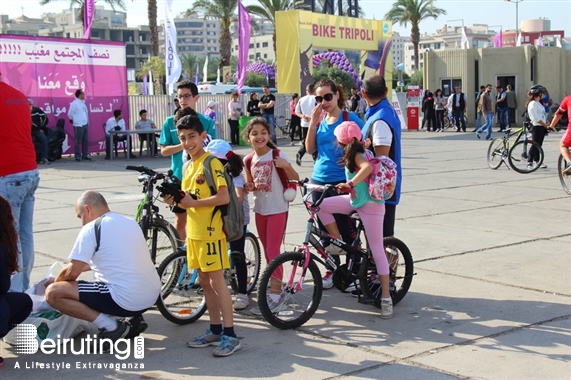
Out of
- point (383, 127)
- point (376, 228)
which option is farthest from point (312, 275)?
point (383, 127)

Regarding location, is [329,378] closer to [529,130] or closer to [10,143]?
[10,143]

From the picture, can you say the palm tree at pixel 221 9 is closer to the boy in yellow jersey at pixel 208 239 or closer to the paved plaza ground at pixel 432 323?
the paved plaza ground at pixel 432 323

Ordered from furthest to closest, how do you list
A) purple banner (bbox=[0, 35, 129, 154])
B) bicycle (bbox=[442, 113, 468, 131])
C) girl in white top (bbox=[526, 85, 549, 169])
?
bicycle (bbox=[442, 113, 468, 131])
purple banner (bbox=[0, 35, 129, 154])
girl in white top (bbox=[526, 85, 549, 169])

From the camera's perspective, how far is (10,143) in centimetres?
605

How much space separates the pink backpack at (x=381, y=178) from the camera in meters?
5.85

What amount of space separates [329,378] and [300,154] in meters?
11.9

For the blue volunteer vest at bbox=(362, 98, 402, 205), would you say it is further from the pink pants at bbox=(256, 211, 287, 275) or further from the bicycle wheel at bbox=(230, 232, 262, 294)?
the bicycle wheel at bbox=(230, 232, 262, 294)

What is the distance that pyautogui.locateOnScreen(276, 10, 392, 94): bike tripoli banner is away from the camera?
26.2m

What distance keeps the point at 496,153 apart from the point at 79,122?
10.4m

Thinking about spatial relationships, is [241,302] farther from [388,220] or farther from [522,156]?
[522,156]

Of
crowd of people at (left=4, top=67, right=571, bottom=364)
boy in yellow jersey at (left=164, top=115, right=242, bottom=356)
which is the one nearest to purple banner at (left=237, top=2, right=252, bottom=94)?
crowd of people at (left=4, top=67, right=571, bottom=364)

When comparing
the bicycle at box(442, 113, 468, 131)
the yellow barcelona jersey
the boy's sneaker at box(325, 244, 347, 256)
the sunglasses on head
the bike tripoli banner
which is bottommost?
the boy's sneaker at box(325, 244, 347, 256)

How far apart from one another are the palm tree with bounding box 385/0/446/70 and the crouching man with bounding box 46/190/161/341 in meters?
54.2

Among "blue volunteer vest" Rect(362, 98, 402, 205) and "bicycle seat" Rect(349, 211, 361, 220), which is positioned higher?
"blue volunteer vest" Rect(362, 98, 402, 205)
